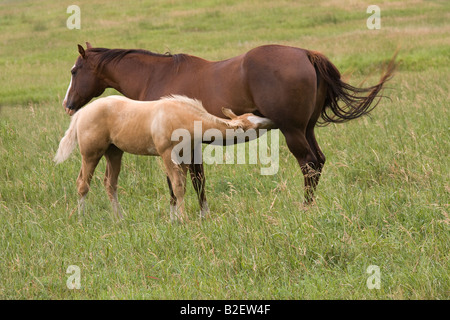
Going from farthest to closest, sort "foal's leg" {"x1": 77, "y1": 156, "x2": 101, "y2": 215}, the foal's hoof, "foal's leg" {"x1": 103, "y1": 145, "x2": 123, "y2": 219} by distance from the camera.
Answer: "foal's leg" {"x1": 103, "y1": 145, "x2": 123, "y2": 219} < "foal's leg" {"x1": 77, "y1": 156, "x2": 101, "y2": 215} < the foal's hoof

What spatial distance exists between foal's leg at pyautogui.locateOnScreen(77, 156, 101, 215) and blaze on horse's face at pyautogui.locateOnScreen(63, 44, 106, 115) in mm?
1081

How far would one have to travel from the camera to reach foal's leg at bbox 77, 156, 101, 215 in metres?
5.93

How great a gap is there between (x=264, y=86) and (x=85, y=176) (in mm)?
2046

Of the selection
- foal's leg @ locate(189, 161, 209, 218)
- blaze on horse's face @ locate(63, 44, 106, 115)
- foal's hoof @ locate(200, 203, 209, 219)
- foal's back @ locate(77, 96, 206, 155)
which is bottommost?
foal's hoof @ locate(200, 203, 209, 219)

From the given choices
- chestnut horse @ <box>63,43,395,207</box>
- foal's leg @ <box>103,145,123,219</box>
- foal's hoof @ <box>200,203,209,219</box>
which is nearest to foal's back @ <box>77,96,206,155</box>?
foal's leg @ <box>103,145,123,219</box>

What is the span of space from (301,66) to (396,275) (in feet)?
8.65

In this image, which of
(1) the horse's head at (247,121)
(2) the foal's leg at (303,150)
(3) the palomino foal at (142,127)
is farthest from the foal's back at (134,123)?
(2) the foal's leg at (303,150)

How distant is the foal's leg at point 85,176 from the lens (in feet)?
19.5

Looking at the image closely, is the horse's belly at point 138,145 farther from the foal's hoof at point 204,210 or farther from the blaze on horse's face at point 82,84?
the blaze on horse's face at point 82,84

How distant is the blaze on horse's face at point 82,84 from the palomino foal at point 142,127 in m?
0.86

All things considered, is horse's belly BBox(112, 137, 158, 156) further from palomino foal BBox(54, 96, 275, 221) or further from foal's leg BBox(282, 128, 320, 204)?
foal's leg BBox(282, 128, 320, 204)
